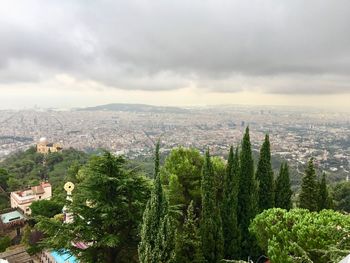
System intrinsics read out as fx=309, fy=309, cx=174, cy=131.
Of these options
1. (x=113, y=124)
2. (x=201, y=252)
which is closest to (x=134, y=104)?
(x=113, y=124)

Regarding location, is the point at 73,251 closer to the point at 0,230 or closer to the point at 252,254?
the point at 252,254

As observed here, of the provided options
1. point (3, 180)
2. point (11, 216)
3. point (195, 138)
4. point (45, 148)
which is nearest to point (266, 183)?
point (11, 216)

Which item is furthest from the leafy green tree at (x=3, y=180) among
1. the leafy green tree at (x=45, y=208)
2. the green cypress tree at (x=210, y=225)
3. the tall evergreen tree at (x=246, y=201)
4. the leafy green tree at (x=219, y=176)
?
the green cypress tree at (x=210, y=225)

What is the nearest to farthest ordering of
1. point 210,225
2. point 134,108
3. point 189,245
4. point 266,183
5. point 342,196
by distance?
1. point 189,245
2. point 210,225
3. point 266,183
4. point 342,196
5. point 134,108

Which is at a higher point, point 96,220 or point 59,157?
point 96,220

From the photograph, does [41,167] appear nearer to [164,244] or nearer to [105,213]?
[105,213]

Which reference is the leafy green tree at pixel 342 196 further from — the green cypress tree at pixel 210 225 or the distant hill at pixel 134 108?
the distant hill at pixel 134 108
